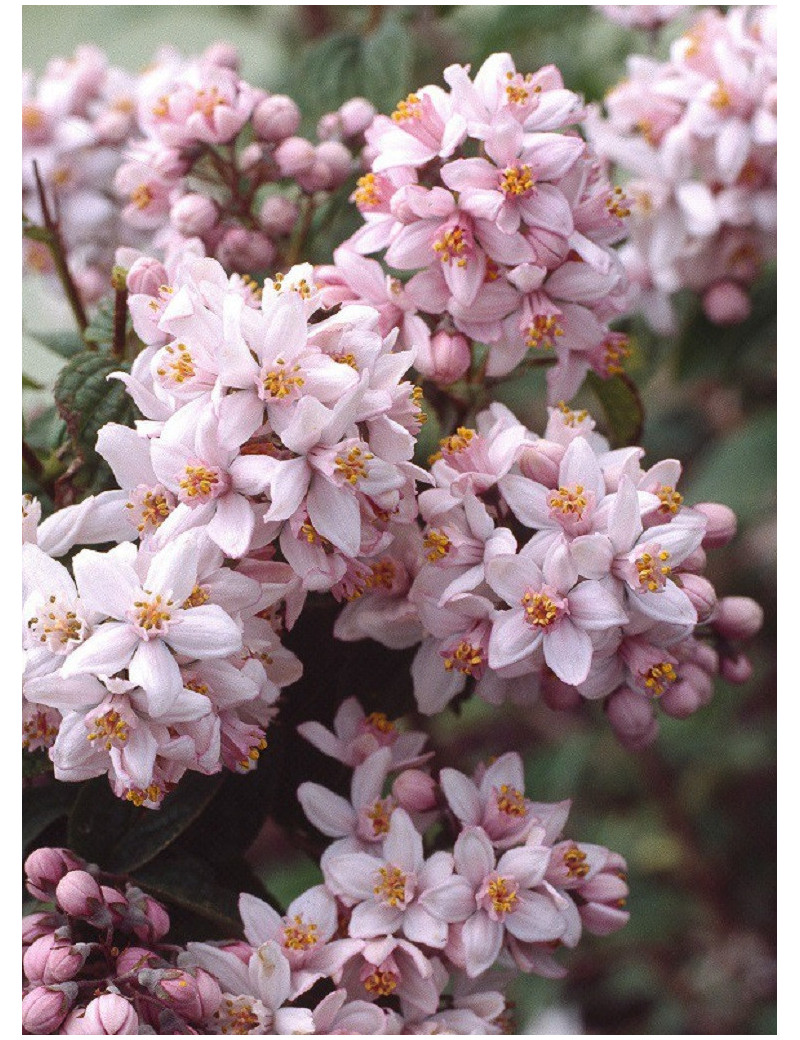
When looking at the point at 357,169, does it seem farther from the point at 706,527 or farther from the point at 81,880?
the point at 81,880

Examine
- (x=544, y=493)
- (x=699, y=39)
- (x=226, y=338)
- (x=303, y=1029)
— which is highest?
(x=699, y=39)

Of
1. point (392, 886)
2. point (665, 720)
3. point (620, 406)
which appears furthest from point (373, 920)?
point (665, 720)

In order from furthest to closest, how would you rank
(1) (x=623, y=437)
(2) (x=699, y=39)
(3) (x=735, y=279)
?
1. (3) (x=735, y=279)
2. (2) (x=699, y=39)
3. (1) (x=623, y=437)

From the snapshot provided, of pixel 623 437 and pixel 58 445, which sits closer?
pixel 58 445

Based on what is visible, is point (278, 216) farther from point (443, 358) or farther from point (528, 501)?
point (528, 501)

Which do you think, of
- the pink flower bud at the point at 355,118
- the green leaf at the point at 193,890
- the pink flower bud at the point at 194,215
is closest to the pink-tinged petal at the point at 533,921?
the green leaf at the point at 193,890

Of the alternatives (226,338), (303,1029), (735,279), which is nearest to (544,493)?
(226,338)

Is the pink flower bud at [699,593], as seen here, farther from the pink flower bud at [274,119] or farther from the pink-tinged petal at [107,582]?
the pink flower bud at [274,119]

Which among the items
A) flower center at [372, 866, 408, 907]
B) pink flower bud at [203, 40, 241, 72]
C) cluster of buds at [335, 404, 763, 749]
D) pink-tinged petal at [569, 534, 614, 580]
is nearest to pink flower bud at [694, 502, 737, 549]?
cluster of buds at [335, 404, 763, 749]
